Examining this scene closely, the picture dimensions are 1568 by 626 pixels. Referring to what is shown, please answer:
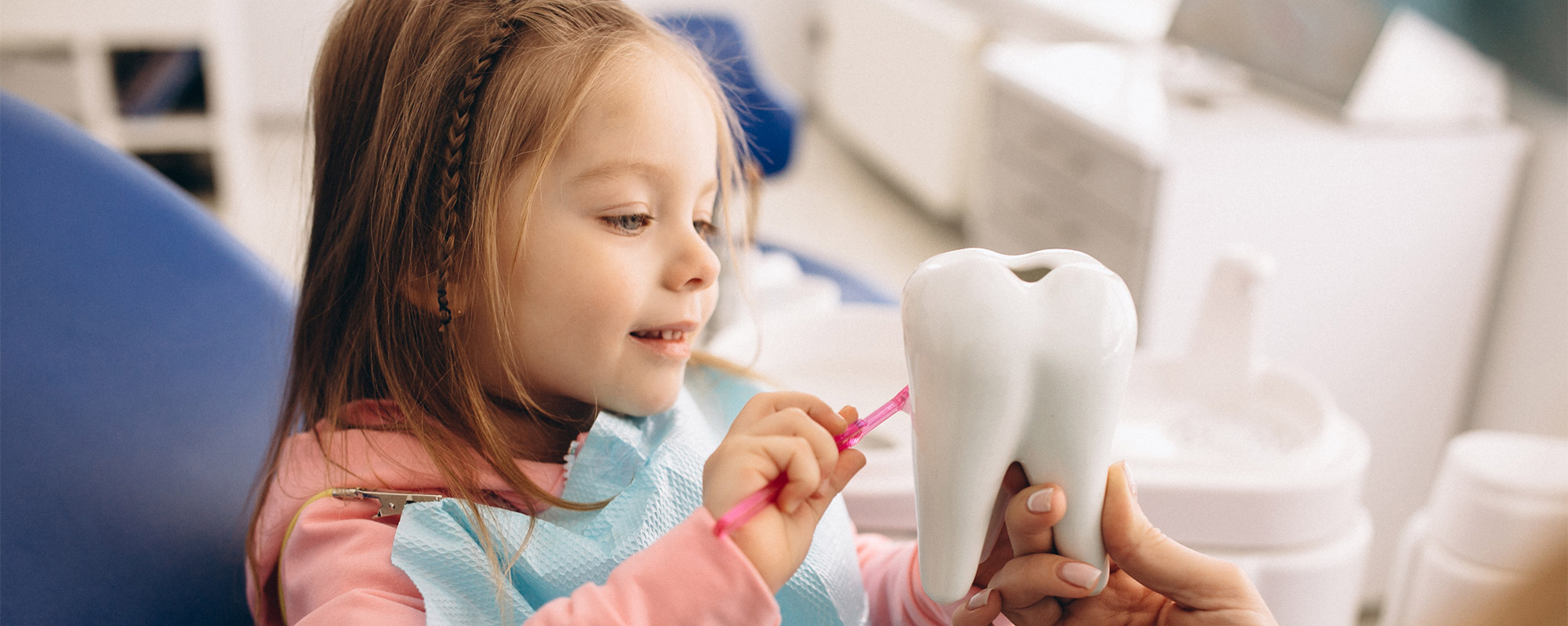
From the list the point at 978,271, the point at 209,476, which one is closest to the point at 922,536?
the point at 978,271

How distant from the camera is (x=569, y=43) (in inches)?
23.0

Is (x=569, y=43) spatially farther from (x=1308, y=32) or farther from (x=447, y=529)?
(x=1308, y=32)

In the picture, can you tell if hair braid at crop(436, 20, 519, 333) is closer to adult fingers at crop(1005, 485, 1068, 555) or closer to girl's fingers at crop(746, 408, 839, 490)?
girl's fingers at crop(746, 408, 839, 490)

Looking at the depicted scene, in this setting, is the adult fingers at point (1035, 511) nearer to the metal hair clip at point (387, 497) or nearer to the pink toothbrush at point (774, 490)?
the pink toothbrush at point (774, 490)

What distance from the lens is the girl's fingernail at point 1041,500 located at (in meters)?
0.45

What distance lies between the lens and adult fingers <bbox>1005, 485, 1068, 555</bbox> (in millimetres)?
449

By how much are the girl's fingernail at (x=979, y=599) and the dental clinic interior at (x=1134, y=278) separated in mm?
74

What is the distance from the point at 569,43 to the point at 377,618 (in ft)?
0.98

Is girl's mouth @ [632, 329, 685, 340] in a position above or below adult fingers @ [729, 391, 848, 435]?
below

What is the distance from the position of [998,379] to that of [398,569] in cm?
32

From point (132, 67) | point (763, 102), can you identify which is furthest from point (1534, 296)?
point (132, 67)

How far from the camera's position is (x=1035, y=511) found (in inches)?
17.8

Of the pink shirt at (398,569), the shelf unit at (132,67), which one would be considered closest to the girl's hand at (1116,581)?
the pink shirt at (398,569)

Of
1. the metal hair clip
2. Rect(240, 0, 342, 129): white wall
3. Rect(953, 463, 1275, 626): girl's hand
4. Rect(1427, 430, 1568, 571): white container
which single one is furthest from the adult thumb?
Rect(240, 0, 342, 129): white wall
